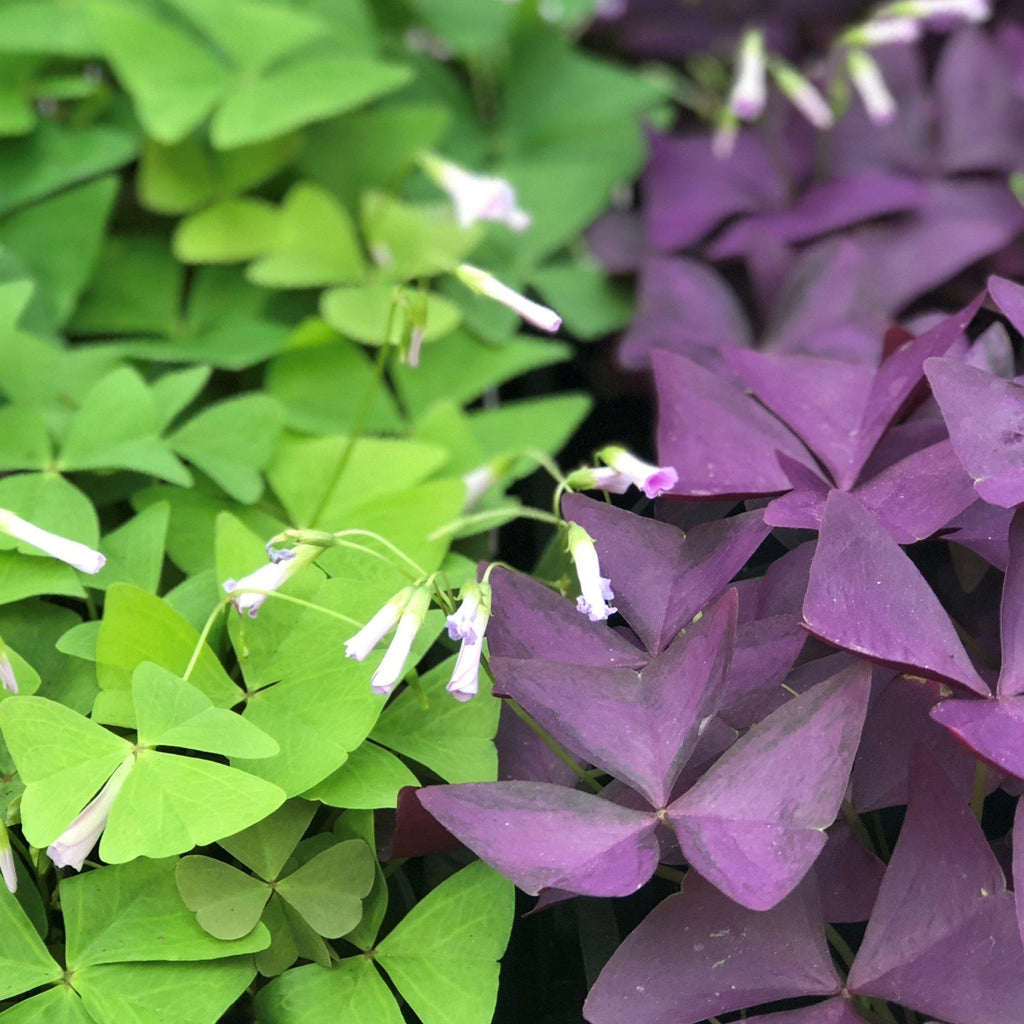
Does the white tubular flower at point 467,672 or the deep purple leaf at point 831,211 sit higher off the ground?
the white tubular flower at point 467,672

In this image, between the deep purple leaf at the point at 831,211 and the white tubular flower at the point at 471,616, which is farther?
the deep purple leaf at the point at 831,211

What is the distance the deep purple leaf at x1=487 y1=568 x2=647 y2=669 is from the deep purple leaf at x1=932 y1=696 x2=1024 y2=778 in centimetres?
15

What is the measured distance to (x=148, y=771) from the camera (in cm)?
53

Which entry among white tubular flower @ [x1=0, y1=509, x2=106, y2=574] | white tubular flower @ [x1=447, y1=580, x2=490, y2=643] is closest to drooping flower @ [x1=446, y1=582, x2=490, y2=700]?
white tubular flower @ [x1=447, y1=580, x2=490, y2=643]

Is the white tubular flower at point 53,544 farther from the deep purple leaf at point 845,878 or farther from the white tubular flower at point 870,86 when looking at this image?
the white tubular flower at point 870,86

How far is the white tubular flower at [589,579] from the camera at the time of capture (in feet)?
1.81

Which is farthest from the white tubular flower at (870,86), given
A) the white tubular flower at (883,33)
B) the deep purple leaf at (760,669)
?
the deep purple leaf at (760,669)

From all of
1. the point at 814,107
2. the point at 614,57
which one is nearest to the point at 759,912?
the point at 814,107

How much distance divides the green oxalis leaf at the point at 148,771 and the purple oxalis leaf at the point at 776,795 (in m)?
0.19

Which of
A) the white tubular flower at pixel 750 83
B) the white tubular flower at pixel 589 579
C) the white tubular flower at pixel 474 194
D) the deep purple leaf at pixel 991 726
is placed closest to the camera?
the deep purple leaf at pixel 991 726

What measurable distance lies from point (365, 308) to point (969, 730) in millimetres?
685

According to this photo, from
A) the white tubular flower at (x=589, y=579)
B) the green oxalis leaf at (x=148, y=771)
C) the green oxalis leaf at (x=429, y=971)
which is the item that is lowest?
the green oxalis leaf at (x=429, y=971)

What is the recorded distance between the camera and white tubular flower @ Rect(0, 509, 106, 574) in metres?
→ 0.60

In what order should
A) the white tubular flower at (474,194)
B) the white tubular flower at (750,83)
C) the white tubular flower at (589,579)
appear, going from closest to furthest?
the white tubular flower at (589,579), the white tubular flower at (474,194), the white tubular flower at (750,83)
